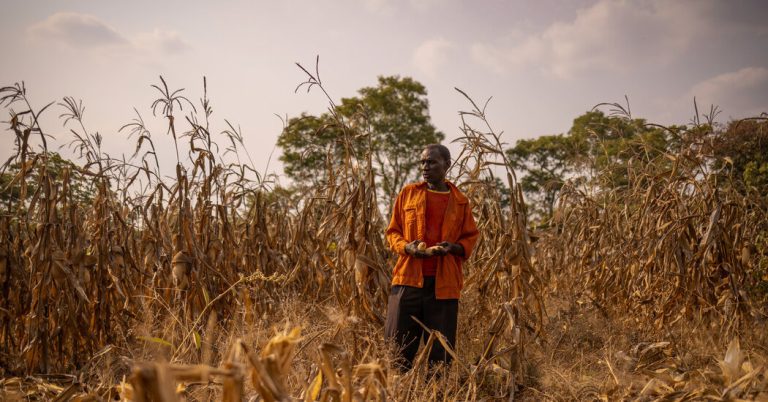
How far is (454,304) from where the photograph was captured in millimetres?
2779

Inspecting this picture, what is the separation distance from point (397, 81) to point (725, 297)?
1827 centimetres

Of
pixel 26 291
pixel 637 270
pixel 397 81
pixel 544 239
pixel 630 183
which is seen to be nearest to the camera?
pixel 26 291

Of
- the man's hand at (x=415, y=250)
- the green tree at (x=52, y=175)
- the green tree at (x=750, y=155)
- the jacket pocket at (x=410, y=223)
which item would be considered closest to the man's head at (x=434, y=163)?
the jacket pocket at (x=410, y=223)

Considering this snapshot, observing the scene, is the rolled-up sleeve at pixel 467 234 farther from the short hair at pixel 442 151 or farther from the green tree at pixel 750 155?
the green tree at pixel 750 155

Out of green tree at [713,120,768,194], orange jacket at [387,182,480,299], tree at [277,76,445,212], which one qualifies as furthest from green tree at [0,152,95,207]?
tree at [277,76,445,212]

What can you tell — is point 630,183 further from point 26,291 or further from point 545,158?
point 545,158

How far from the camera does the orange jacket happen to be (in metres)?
2.75

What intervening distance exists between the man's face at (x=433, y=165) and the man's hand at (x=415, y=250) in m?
0.42

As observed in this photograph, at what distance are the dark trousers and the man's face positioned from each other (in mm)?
631

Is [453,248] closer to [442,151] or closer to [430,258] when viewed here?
[430,258]

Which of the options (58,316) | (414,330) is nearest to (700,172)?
(414,330)

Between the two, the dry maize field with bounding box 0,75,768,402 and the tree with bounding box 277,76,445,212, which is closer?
the dry maize field with bounding box 0,75,768,402

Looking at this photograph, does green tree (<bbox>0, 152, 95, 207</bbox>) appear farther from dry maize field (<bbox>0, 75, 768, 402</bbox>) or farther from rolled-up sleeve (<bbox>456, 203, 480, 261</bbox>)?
rolled-up sleeve (<bbox>456, 203, 480, 261</bbox>)

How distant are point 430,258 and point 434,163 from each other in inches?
23.1
